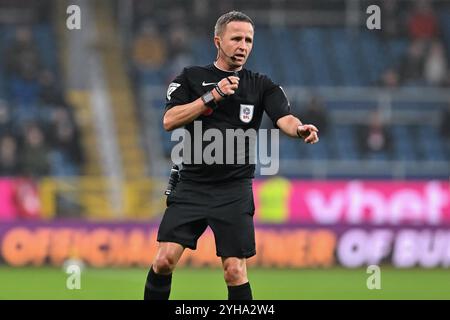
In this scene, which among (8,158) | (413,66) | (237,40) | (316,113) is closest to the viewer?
(237,40)

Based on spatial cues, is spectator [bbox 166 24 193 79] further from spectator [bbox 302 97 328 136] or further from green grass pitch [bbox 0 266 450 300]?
green grass pitch [bbox 0 266 450 300]

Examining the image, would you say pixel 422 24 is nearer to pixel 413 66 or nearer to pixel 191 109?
pixel 413 66

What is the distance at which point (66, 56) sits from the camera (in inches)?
933

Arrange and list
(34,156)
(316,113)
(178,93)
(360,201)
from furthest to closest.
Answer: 1. (316,113)
2. (34,156)
3. (360,201)
4. (178,93)

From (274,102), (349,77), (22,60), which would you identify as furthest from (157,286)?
(349,77)

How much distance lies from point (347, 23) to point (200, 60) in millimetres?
3404

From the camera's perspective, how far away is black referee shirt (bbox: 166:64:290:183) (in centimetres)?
837

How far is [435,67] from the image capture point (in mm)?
23141

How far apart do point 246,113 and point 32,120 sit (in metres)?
12.9

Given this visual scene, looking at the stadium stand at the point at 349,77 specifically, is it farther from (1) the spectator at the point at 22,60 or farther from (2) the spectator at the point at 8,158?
(2) the spectator at the point at 8,158

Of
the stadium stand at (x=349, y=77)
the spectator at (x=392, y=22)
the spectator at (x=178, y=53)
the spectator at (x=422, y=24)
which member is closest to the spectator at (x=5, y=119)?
the stadium stand at (x=349, y=77)

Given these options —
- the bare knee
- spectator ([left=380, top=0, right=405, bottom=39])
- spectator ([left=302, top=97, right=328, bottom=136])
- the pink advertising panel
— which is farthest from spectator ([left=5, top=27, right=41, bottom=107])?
the bare knee
